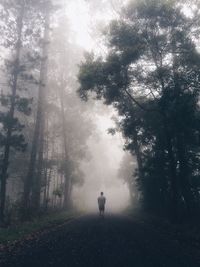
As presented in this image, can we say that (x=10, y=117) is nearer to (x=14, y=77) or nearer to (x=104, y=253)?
(x=14, y=77)

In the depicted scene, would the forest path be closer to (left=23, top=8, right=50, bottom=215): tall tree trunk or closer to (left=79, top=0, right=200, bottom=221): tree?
(left=79, top=0, right=200, bottom=221): tree

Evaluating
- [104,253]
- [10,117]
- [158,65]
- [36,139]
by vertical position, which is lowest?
[104,253]

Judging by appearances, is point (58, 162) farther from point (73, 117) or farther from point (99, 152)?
point (99, 152)

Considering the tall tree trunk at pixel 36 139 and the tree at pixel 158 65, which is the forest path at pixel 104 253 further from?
the tall tree trunk at pixel 36 139

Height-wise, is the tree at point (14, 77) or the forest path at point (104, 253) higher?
the tree at point (14, 77)

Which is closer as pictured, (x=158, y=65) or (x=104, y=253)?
(x=104, y=253)

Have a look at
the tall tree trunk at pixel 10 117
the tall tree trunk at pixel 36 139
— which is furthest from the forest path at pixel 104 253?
the tall tree trunk at pixel 36 139

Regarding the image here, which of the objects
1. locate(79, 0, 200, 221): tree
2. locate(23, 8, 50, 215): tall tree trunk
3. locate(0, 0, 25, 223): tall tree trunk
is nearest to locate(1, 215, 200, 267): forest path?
locate(79, 0, 200, 221): tree

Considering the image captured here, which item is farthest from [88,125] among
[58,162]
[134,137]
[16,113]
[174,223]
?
[174,223]

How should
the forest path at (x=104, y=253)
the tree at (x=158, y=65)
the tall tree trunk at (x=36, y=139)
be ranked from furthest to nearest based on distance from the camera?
Result: 1. the tall tree trunk at (x=36, y=139)
2. the tree at (x=158, y=65)
3. the forest path at (x=104, y=253)

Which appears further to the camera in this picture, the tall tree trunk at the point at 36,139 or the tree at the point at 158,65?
the tall tree trunk at the point at 36,139

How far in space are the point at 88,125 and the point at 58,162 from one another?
6858 millimetres

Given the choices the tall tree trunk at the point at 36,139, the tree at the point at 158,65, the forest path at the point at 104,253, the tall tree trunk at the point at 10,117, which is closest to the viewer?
the forest path at the point at 104,253

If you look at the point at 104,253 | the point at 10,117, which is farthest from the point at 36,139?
the point at 104,253
